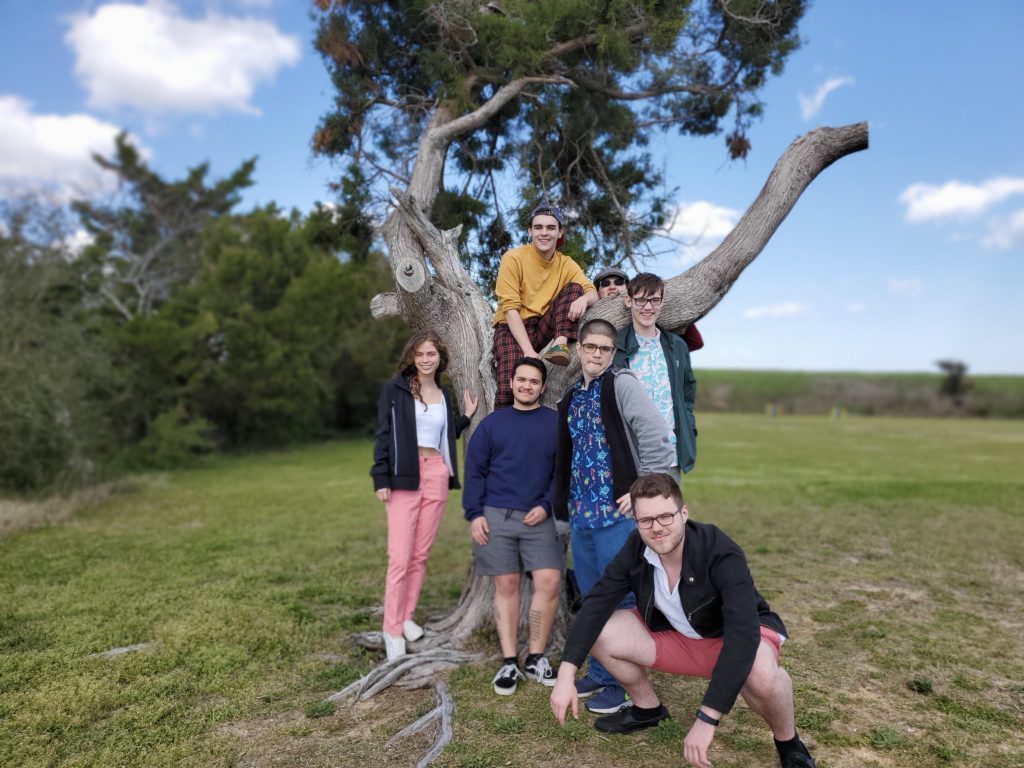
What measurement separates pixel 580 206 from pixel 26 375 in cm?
1014

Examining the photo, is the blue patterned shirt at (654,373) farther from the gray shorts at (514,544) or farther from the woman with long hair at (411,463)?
the woman with long hair at (411,463)

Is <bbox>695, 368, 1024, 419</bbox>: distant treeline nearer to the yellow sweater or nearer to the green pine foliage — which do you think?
the green pine foliage

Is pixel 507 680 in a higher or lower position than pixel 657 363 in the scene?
lower

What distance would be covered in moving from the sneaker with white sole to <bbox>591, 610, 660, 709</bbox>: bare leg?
0.54 metres

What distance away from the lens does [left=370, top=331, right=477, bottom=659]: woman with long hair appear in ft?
15.0

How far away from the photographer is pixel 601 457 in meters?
3.96

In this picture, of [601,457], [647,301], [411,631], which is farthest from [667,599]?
[411,631]

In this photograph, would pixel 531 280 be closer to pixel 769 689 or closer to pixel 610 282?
pixel 610 282

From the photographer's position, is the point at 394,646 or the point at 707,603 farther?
the point at 394,646

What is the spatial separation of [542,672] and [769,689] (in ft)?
5.45

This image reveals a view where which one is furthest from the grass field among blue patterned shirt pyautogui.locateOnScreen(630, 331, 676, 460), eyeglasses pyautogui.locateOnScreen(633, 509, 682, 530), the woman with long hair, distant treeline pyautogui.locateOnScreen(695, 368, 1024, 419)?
distant treeline pyautogui.locateOnScreen(695, 368, 1024, 419)

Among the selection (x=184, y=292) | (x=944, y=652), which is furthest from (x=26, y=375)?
(x=944, y=652)

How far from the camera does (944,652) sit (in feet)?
16.2

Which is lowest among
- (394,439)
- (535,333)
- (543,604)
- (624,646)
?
(543,604)
